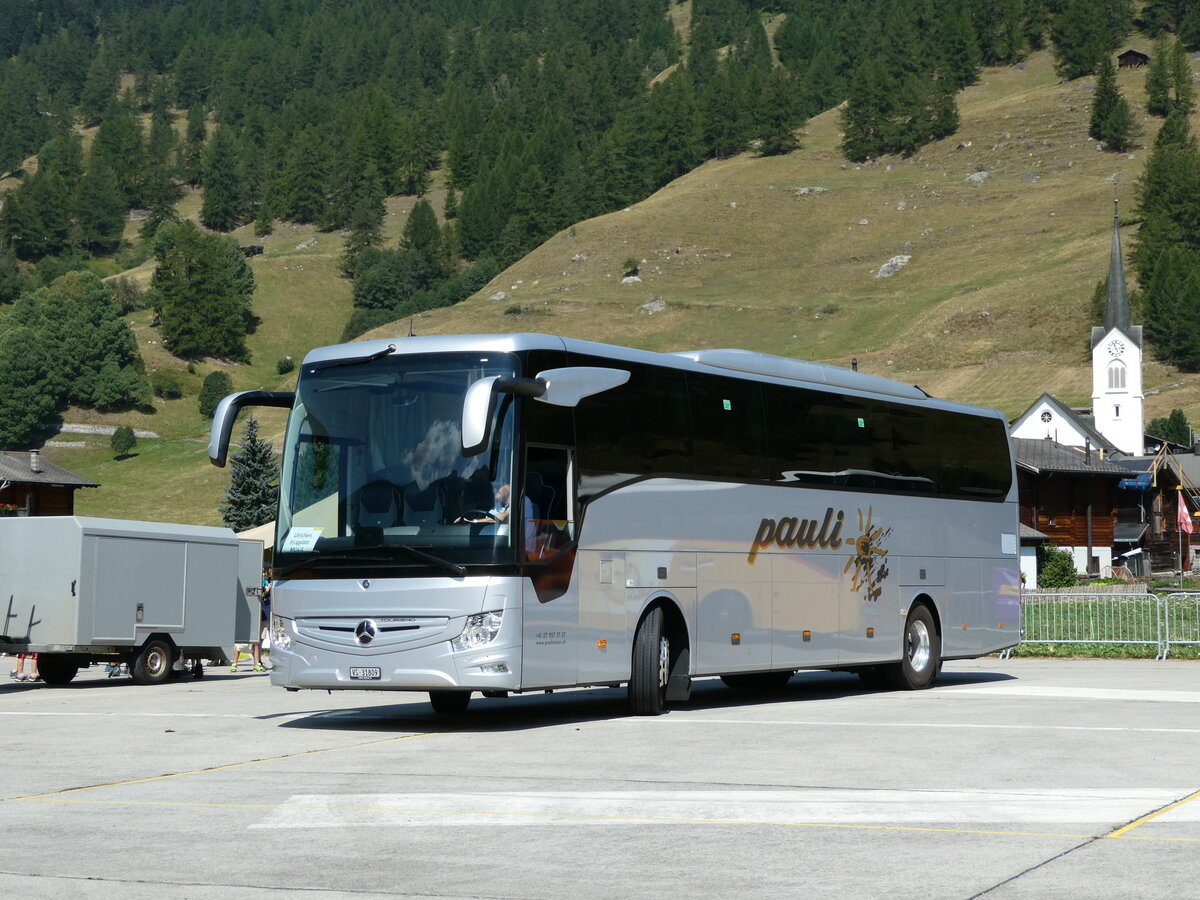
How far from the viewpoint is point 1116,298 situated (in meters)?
120

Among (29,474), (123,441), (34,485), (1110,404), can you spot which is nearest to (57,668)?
(29,474)

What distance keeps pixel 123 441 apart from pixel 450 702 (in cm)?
11587

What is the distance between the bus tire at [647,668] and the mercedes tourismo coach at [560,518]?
2 centimetres

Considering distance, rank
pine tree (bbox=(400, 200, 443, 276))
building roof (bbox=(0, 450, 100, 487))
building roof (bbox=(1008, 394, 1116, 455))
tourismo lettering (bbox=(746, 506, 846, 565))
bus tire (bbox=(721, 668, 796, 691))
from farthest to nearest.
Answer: pine tree (bbox=(400, 200, 443, 276)) → building roof (bbox=(1008, 394, 1116, 455)) → building roof (bbox=(0, 450, 100, 487)) → bus tire (bbox=(721, 668, 796, 691)) → tourismo lettering (bbox=(746, 506, 846, 565))

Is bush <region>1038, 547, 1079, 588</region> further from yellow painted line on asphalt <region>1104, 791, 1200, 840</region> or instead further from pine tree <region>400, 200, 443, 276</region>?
pine tree <region>400, 200, 443, 276</region>

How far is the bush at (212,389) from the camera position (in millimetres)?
141625

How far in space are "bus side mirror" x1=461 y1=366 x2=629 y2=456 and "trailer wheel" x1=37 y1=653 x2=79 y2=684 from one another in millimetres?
11931

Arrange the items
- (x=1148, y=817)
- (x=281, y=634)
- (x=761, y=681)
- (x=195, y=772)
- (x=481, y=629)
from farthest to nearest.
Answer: (x=761, y=681), (x=281, y=634), (x=481, y=629), (x=195, y=772), (x=1148, y=817)

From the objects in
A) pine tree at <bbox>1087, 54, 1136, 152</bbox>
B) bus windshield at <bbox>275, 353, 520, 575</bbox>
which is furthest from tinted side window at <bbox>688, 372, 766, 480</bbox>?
pine tree at <bbox>1087, 54, 1136, 152</bbox>

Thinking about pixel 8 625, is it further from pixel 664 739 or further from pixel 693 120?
pixel 693 120

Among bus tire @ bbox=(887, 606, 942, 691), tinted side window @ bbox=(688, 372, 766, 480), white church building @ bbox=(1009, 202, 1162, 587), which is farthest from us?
white church building @ bbox=(1009, 202, 1162, 587)

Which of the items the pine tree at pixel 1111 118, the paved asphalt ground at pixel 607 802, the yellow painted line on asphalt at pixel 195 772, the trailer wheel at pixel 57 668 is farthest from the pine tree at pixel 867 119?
the yellow painted line on asphalt at pixel 195 772

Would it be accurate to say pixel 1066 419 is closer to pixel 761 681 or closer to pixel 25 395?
pixel 25 395

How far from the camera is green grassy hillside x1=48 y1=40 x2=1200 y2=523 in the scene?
125062 millimetres
